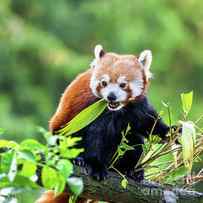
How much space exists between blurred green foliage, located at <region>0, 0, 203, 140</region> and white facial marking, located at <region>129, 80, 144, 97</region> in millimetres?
8274

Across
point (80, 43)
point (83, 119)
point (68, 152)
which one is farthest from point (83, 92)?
point (80, 43)

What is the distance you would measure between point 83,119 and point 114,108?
0.17 metres

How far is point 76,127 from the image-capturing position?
377cm

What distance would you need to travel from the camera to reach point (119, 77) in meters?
4.03

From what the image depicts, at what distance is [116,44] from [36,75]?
1205mm

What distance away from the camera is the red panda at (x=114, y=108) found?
156 inches

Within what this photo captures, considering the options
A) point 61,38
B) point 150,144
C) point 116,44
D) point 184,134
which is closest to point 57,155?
point 184,134

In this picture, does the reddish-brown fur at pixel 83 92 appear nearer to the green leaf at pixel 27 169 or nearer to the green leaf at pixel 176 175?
the green leaf at pixel 176 175

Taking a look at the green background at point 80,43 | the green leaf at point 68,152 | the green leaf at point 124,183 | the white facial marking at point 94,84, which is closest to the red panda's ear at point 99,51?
the white facial marking at point 94,84

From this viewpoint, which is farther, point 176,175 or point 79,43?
point 79,43

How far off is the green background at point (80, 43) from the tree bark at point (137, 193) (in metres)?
8.71

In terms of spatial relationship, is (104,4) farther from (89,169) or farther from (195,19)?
(89,169)

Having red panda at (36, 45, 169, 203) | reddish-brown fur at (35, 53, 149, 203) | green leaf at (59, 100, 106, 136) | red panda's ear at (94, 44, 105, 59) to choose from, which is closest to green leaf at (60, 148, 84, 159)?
green leaf at (59, 100, 106, 136)

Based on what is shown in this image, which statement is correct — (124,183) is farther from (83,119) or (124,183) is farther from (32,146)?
(32,146)
